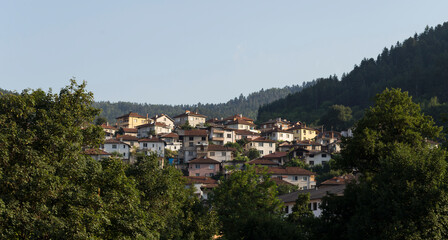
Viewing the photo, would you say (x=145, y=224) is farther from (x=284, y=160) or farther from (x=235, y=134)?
(x=235, y=134)

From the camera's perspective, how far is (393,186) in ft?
74.6

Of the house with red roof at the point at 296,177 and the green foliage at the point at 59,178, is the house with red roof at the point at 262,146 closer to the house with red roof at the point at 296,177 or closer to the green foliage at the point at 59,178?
the house with red roof at the point at 296,177

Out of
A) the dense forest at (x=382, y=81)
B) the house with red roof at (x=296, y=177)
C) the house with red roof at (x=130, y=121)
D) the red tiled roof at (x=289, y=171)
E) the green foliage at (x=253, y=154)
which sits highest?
the dense forest at (x=382, y=81)

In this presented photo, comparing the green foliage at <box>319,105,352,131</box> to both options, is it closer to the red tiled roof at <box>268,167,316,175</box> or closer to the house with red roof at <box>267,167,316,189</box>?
the red tiled roof at <box>268,167,316,175</box>

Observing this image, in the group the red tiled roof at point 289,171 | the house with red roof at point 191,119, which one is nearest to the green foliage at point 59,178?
the red tiled roof at point 289,171

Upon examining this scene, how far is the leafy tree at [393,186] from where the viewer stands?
70.1 feet

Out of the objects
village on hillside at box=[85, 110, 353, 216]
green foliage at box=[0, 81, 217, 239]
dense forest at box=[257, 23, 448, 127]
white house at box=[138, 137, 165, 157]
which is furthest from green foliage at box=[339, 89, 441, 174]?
dense forest at box=[257, 23, 448, 127]

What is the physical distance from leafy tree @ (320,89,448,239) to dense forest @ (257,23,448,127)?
106m

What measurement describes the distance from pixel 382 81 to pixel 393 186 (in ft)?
486

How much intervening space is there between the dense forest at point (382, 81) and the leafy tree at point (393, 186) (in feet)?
349

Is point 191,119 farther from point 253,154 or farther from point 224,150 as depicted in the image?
point 224,150

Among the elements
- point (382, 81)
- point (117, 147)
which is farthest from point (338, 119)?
point (117, 147)

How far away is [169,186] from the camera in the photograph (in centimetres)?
3094

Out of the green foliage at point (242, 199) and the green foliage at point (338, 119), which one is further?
the green foliage at point (338, 119)
